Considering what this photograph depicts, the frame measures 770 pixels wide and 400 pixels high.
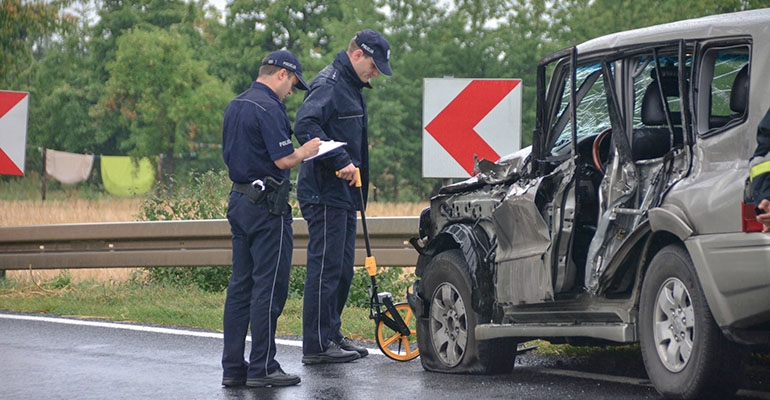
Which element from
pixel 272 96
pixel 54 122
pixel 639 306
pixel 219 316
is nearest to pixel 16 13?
pixel 219 316

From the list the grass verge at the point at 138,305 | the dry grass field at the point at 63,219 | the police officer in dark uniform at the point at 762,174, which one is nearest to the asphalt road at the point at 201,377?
the grass verge at the point at 138,305

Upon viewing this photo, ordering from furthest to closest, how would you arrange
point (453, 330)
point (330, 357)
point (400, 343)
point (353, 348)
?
1. point (353, 348)
2. point (400, 343)
3. point (330, 357)
4. point (453, 330)

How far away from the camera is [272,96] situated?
25.1 ft

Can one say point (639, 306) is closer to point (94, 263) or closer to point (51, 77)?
point (94, 263)

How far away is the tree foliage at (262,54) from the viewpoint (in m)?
47.8

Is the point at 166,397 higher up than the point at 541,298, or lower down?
lower down

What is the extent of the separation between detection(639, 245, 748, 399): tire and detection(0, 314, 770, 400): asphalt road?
1.76 ft

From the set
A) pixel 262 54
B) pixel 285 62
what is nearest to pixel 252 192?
pixel 285 62

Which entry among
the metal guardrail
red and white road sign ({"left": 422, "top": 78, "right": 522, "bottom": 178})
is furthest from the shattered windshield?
the metal guardrail

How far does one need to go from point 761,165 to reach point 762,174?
0.04 meters

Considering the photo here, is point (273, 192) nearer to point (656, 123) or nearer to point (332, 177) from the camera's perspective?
point (332, 177)

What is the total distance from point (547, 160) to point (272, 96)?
1632 mm

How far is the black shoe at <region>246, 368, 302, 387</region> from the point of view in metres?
7.36

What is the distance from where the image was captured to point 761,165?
17.4ft
